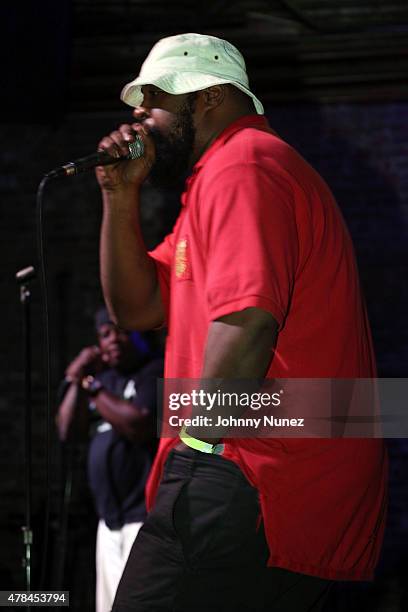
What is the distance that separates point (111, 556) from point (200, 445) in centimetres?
297

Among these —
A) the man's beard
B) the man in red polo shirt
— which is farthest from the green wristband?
the man's beard

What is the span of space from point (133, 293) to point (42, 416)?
4.38 m

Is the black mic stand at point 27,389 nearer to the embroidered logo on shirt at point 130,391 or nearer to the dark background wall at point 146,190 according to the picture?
the embroidered logo on shirt at point 130,391

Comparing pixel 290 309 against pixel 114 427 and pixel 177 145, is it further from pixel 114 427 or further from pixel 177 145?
pixel 114 427

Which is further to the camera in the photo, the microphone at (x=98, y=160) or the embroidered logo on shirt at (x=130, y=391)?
the embroidered logo on shirt at (x=130, y=391)

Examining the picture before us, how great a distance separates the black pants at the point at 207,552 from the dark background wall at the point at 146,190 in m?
4.12

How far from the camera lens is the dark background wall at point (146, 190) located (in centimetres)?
600

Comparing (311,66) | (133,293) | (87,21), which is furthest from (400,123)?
(133,293)

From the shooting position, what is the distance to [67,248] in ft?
22.2

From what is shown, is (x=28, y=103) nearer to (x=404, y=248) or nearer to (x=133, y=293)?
(x=404, y=248)

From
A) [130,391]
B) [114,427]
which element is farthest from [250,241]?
[130,391]

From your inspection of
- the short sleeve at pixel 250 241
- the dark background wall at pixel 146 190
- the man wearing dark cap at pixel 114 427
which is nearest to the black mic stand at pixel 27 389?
the man wearing dark cap at pixel 114 427

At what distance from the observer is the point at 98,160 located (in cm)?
224

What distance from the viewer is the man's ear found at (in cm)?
218
